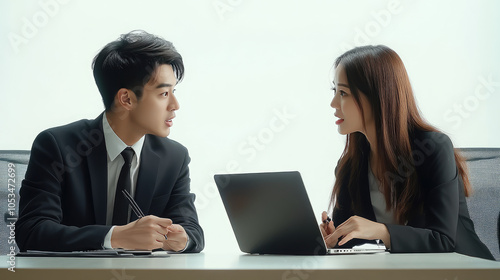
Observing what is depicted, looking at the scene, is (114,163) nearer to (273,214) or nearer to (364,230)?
(273,214)

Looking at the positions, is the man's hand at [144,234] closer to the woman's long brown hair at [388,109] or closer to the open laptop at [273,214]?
the open laptop at [273,214]

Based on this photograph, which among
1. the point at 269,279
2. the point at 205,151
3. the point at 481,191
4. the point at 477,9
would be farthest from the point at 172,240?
the point at 477,9

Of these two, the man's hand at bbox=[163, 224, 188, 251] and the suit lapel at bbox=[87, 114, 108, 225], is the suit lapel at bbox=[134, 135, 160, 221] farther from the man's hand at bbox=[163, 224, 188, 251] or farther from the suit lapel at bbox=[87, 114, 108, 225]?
the man's hand at bbox=[163, 224, 188, 251]

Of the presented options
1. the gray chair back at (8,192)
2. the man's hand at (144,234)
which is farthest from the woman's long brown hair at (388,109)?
the gray chair back at (8,192)

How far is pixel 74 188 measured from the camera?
6.05 ft

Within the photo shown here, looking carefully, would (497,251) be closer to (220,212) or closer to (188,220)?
(188,220)

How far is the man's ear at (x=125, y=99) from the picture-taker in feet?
6.66

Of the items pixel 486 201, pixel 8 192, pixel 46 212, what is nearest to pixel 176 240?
pixel 46 212

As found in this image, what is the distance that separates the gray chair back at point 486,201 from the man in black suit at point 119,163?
92 cm

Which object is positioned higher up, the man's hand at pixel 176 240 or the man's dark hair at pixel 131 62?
the man's dark hair at pixel 131 62

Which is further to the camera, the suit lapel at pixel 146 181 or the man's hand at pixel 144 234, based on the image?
A: the suit lapel at pixel 146 181

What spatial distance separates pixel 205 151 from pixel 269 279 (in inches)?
88.7

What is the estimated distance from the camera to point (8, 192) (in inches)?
75.9

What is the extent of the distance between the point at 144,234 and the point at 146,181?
479 millimetres
